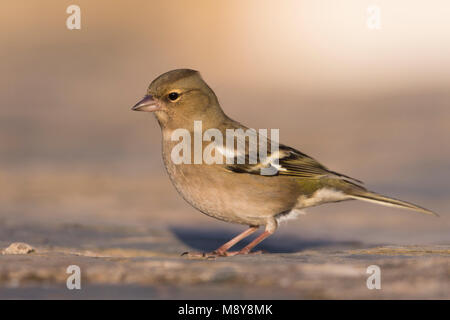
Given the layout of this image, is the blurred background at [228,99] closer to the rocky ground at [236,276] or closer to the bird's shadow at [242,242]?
the bird's shadow at [242,242]

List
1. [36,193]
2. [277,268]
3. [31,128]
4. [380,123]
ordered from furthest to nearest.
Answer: [380,123], [31,128], [36,193], [277,268]

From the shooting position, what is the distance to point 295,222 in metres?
7.96

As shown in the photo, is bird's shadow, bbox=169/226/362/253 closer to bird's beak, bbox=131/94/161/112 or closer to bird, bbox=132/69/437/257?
bird, bbox=132/69/437/257

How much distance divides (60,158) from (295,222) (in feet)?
13.2

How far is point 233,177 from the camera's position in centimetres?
569

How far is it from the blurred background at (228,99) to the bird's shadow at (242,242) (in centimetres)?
16

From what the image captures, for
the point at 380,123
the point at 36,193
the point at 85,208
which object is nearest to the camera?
the point at 85,208

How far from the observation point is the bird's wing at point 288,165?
5836mm

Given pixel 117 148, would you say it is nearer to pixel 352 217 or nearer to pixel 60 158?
pixel 60 158

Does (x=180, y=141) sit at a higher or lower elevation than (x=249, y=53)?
lower

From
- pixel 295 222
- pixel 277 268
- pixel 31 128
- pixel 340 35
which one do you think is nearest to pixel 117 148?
pixel 31 128

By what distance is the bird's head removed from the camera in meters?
6.07

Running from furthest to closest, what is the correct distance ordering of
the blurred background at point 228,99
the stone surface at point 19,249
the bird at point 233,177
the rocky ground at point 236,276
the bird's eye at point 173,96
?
the blurred background at point 228,99 < the bird's eye at point 173,96 < the bird at point 233,177 < the stone surface at point 19,249 < the rocky ground at point 236,276

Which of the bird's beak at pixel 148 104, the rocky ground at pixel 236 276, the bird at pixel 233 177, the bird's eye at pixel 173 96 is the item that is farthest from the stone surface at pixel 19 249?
the bird's eye at pixel 173 96
